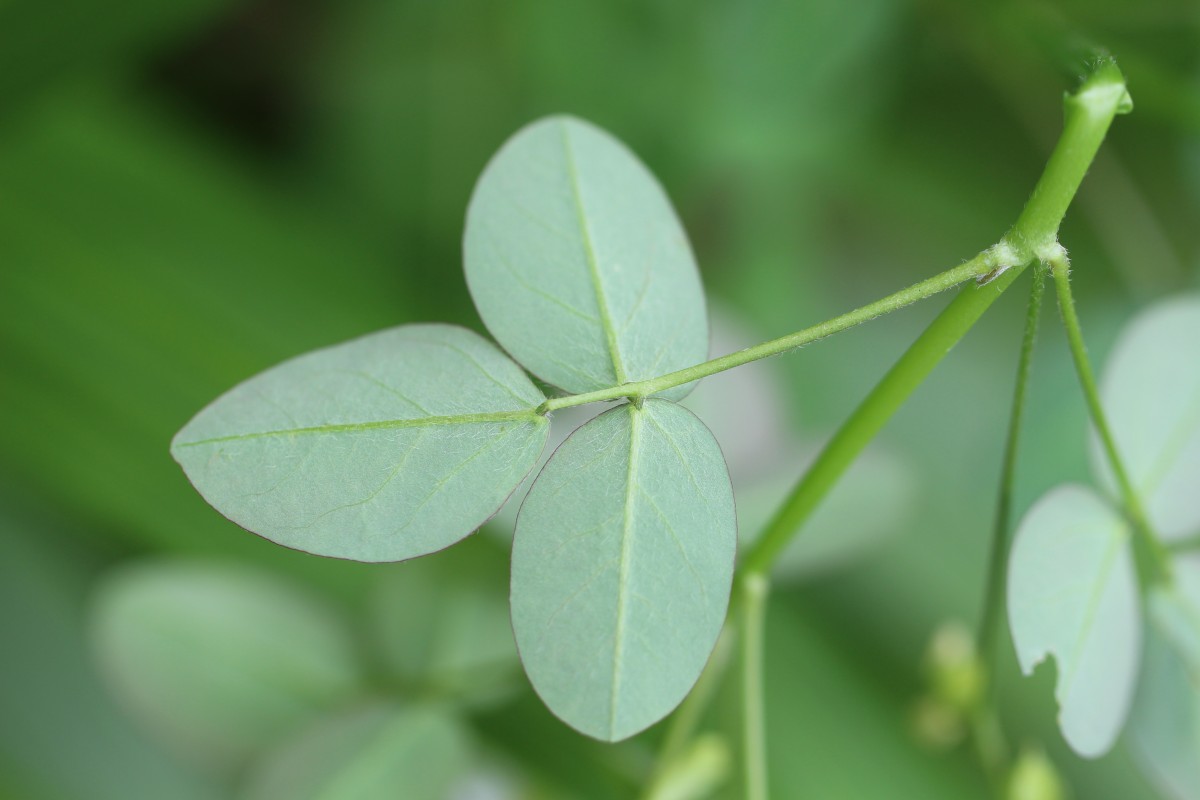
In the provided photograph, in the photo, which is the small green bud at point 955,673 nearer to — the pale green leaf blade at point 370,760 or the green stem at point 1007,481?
the green stem at point 1007,481

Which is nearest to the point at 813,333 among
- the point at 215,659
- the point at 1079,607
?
the point at 1079,607

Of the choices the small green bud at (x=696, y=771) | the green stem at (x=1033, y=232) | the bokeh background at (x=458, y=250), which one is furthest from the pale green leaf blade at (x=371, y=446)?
the bokeh background at (x=458, y=250)

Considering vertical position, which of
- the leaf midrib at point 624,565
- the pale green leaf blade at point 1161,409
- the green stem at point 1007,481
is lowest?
the leaf midrib at point 624,565

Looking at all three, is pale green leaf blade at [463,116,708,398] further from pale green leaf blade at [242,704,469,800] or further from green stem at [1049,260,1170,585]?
pale green leaf blade at [242,704,469,800]

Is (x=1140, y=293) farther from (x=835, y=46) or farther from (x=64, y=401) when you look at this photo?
(x=64, y=401)

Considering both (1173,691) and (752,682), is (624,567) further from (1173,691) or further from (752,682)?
(1173,691)

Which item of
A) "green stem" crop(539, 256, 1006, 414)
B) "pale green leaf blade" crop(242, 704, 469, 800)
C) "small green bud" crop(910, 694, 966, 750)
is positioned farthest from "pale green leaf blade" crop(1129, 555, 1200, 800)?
"pale green leaf blade" crop(242, 704, 469, 800)
